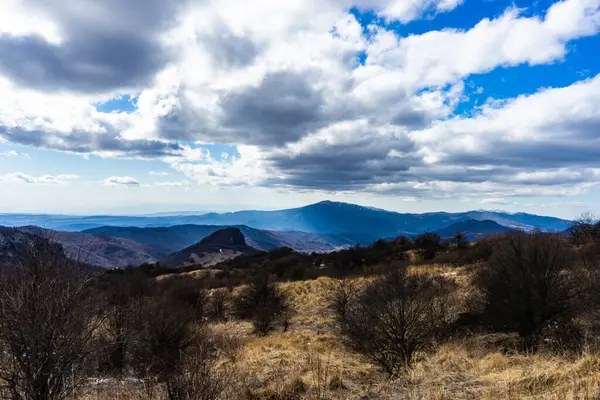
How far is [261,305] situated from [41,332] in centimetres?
2037

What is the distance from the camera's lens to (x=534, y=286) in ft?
39.7

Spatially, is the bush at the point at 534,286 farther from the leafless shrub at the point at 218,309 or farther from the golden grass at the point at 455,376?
the leafless shrub at the point at 218,309

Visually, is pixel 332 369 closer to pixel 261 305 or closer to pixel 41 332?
pixel 41 332

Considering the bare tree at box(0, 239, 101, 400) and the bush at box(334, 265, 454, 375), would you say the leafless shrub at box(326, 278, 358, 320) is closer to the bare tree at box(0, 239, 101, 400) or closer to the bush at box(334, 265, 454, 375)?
the bush at box(334, 265, 454, 375)

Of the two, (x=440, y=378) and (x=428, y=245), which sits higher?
(x=440, y=378)

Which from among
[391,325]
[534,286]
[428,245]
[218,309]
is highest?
[534,286]

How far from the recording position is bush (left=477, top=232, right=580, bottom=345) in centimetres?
1198

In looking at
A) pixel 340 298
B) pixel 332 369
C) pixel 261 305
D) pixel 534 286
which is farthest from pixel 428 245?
pixel 332 369

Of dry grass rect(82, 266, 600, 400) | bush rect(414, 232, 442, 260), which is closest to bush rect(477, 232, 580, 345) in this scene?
dry grass rect(82, 266, 600, 400)

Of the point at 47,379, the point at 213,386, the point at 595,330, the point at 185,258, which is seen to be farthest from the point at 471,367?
the point at 185,258

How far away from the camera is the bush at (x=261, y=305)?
24.5m

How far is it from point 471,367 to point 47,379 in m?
8.32

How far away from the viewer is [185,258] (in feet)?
545

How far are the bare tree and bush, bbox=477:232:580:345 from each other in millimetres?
11882
